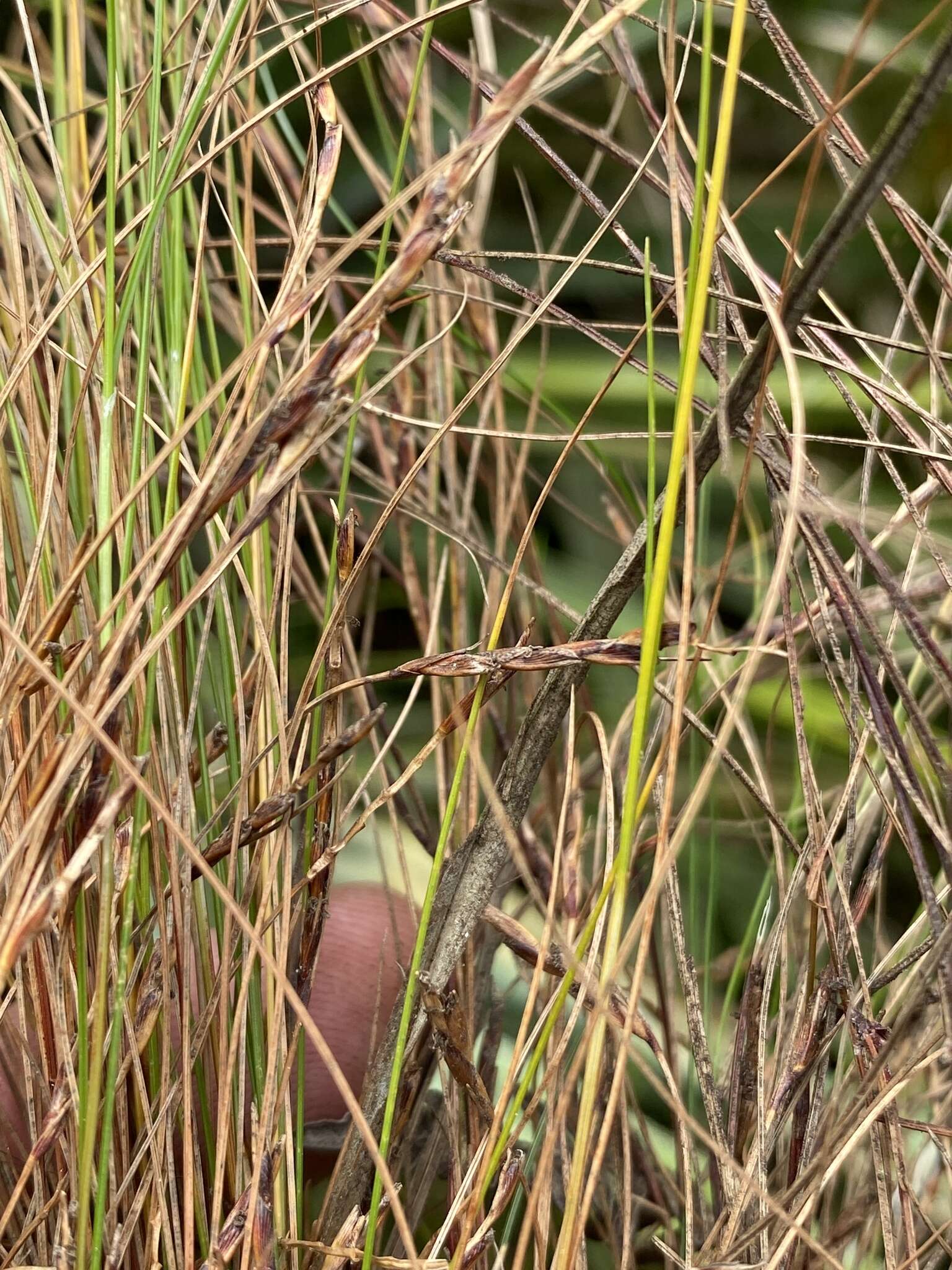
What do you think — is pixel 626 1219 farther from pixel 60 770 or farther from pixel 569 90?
pixel 569 90

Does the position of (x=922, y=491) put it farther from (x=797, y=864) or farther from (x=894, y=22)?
(x=894, y=22)

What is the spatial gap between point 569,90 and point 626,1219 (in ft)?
3.13

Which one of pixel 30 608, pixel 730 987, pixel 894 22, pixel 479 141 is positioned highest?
pixel 894 22

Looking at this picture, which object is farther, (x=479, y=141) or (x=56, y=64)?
(x=56, y=64)

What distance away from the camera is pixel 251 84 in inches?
13.7

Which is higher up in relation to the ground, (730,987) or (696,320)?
(696,320)

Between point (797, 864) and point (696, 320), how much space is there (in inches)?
7.5

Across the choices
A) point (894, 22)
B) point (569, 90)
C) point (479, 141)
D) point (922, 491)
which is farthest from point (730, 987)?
point (894, 22)

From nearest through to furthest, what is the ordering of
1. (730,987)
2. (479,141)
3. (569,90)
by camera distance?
(479,141), (730,987), (569,90)

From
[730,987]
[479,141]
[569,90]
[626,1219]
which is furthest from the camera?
[569,90]

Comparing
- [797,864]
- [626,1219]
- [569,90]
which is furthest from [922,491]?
[569,90]

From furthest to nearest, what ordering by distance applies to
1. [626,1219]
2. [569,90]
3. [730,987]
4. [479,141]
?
[569,90], [730,987], [626,1219], [479,141]

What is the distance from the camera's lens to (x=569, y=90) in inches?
38.5

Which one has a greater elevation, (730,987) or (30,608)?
(30,608)
